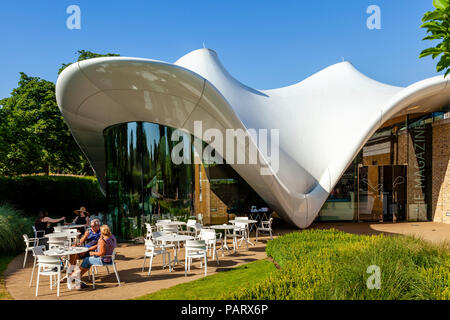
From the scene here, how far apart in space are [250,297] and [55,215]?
16.9 metres

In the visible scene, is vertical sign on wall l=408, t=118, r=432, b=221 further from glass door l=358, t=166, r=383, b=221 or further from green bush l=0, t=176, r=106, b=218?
green bush l=0, t=176, r=106, b=218

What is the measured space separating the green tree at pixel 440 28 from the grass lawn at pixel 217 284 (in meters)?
3.71

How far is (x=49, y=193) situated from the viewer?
17.1 meters

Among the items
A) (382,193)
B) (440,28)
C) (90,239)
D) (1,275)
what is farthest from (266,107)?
(440,28)

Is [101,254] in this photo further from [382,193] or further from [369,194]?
[382,193]

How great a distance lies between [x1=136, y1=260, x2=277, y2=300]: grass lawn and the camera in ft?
17.6

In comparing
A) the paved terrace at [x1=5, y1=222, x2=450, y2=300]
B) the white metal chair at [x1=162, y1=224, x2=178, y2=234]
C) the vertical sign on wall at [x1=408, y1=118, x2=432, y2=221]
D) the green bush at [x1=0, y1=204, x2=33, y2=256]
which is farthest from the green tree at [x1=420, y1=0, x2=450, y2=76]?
the vertical sign on wall at [x1=408, y1=118, x2=432, y2=221]

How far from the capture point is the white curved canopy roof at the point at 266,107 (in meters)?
8.67

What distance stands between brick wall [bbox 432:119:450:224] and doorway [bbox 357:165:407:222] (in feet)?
4.43

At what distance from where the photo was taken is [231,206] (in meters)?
14.2

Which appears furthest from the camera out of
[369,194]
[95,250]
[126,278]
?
[369,194]

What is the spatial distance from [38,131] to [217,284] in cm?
1998
